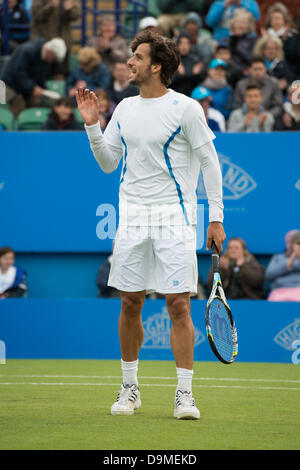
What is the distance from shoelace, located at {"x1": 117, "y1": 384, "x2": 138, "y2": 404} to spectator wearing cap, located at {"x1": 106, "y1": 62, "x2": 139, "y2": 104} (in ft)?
22.0

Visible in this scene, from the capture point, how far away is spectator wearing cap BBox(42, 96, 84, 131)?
37.3 feet

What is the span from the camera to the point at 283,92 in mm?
12242

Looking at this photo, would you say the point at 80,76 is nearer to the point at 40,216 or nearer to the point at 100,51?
the point at 100,51

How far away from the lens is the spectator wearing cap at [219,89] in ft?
39.2

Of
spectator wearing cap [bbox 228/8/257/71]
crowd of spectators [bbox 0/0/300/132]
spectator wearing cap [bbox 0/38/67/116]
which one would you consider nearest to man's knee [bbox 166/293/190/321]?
crowd of spectators [bbox 0/0/300/132]

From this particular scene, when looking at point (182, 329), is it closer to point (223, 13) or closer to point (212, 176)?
point (212, 176)

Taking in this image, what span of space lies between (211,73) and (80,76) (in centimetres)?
181

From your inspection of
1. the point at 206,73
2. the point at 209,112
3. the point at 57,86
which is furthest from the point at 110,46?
the point at 209,112

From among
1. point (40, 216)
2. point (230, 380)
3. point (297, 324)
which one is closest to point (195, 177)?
point (230, 380)

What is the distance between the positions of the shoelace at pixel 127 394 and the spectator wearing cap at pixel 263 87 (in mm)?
6370

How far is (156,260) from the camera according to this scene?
18.6 ft

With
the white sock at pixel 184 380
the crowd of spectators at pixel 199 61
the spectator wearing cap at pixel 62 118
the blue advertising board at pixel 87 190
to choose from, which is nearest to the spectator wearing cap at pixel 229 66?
the crowd of spectators at pixel 199 61

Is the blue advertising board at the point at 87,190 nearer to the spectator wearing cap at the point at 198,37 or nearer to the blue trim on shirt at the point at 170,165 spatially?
the spectator wearing cap at the point at 198,37

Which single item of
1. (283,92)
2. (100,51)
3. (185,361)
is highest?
(100,51)
